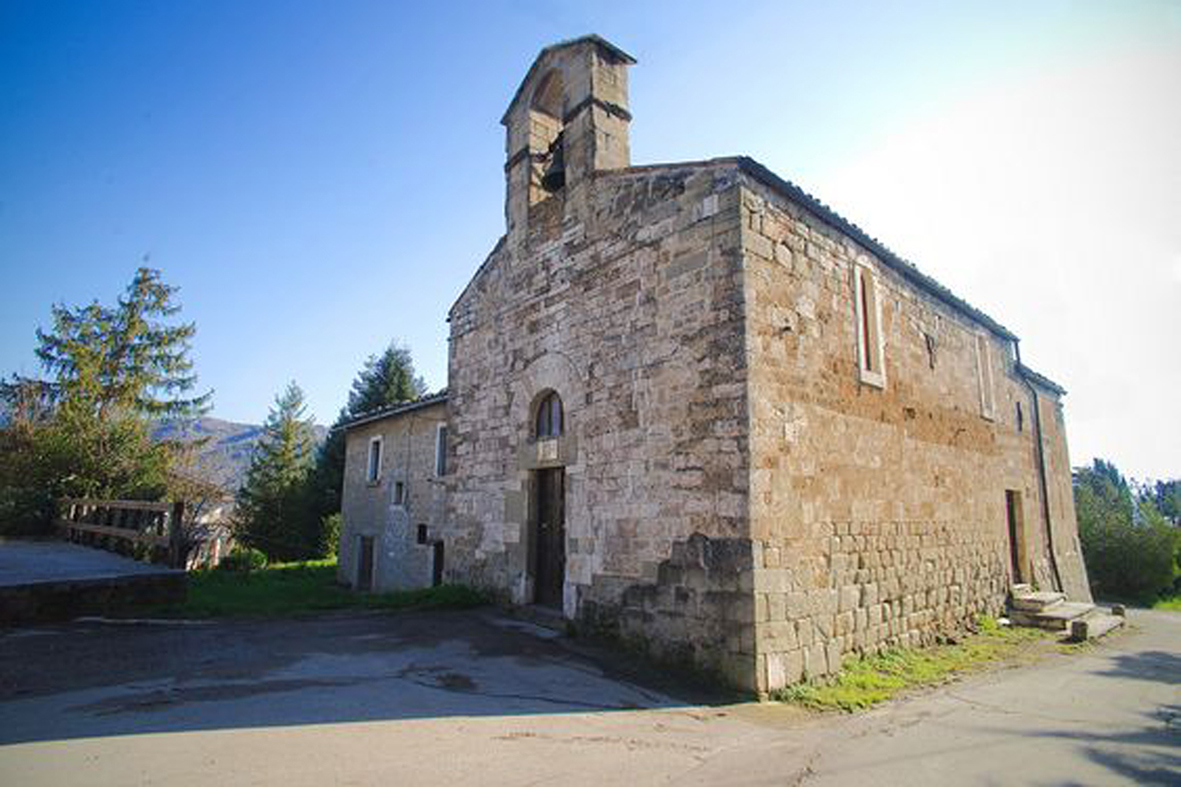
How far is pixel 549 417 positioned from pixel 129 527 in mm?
9193

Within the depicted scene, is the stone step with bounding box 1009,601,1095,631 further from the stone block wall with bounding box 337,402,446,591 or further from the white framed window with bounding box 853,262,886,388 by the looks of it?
the stone block wall with bounding box 337,402,446,591

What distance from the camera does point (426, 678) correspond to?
5.69 meters

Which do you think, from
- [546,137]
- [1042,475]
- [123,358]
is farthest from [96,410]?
[1042,475]

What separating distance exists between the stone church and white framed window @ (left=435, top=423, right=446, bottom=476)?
160 inches

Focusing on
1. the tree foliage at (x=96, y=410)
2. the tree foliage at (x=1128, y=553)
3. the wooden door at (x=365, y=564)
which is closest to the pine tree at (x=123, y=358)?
the tree foliage at (x=96, y=410)

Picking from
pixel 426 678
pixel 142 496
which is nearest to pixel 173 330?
pixel 142 496

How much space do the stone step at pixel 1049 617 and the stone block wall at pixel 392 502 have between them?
11613 millimetres

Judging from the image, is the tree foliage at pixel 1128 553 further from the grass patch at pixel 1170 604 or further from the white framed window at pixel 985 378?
the white framed window at pixel 985 378

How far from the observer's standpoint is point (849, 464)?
7.64m

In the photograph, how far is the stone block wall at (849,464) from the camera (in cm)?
636

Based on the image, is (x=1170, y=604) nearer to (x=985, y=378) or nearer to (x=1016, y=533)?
(x=1016, y=533)

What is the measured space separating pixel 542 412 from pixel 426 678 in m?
4.51

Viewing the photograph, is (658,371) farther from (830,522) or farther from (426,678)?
(426,678)

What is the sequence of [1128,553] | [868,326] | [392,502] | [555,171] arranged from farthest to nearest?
[1128,553] < [392,502] < [555,171] < [868,326]
